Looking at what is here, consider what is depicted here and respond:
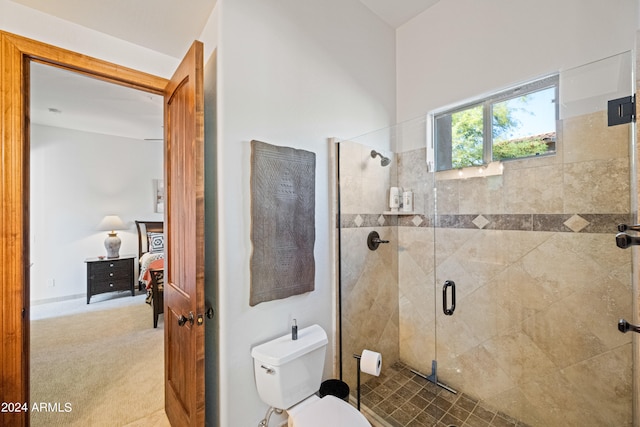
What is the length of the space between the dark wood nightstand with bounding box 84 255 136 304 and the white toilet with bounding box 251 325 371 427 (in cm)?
444

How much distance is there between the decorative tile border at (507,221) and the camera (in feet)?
4.71

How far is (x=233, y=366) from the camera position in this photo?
4.78ft

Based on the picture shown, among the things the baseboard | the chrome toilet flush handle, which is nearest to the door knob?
the chrome toilet flush handle

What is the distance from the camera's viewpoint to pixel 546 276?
1.65 meters

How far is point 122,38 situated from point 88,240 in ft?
14.4

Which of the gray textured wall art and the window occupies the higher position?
the window

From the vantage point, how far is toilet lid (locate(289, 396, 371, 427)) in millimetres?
1297

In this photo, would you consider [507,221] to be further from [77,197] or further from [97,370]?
[77,197]

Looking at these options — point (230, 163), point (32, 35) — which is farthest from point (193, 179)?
point (32, 35)

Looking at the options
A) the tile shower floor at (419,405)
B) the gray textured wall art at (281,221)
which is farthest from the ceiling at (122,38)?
the tile shower floor at (419,405)

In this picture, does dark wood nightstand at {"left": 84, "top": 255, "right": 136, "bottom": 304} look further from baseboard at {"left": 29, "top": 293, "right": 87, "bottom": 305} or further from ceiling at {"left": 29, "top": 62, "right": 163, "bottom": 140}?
ceiling at {"left": 29, "top": 62, "right": 163, "bottom": 140}

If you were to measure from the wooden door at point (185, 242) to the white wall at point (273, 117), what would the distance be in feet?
0.36

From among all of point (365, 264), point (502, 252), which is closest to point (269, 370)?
point (365, 264)

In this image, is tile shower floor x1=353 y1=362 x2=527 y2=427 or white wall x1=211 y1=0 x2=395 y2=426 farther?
tile shower floor x1=353 y1=362 x2=527 y2=427
